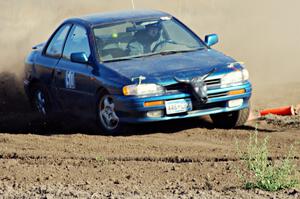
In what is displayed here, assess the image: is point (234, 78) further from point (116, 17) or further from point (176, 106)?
point (116, 17)

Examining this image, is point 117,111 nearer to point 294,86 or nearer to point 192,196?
point 192,196

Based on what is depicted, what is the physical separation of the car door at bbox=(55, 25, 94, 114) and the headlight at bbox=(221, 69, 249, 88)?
172 cm

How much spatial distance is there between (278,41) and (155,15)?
8522 mm

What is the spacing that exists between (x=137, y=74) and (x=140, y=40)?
1.11 m

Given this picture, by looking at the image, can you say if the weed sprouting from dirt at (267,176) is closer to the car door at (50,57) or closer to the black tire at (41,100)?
the car door at (50,57)

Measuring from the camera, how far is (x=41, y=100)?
14016 mm

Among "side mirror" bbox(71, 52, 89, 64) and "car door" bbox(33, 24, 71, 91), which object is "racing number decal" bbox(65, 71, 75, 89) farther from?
"car door" bbox(33, 24, 71, 91)

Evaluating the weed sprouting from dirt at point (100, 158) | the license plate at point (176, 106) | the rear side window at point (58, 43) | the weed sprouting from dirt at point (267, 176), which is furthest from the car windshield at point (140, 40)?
the weed sprouting from dirt at point (267, 176)

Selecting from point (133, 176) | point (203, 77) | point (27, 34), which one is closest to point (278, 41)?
point (27, 34)

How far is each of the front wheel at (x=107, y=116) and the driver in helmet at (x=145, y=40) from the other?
33.8 inches

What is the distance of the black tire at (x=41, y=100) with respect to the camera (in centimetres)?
1377

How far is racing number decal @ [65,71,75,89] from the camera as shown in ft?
41.7

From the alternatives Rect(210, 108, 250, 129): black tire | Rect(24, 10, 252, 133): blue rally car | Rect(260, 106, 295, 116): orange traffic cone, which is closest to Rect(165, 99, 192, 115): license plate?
Rect(24, 10, 252, 133): blue rally car

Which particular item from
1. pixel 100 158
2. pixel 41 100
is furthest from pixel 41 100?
pixel 100 158
